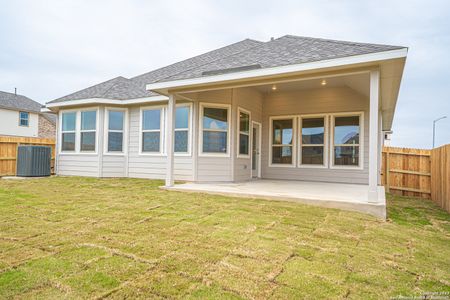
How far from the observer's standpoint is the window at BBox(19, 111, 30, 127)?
65.1ft

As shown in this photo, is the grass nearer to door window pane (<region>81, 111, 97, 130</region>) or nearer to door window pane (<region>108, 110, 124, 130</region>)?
door window pane (<region>108, 110, 124, 130</region>)

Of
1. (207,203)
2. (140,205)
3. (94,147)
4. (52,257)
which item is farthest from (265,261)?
(94,147)

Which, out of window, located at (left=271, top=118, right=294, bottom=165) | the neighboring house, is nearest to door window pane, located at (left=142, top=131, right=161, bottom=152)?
window, located at (left=271, top=118, right=294, bottom=165)

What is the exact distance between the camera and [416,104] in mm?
24438

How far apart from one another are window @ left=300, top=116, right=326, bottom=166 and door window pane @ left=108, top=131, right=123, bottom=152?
6242mm

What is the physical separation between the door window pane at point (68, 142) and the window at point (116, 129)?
1635 millimetres

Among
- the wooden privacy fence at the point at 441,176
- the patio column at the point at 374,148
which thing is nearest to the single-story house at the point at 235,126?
the patio column at the point at 374,148

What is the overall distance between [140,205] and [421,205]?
6398 millimetres

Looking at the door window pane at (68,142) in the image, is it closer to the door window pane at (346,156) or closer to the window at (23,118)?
the door window pane at (346,156)

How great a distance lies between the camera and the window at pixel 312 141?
8398 mm

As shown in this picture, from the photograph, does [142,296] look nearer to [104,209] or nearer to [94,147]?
[104,209]

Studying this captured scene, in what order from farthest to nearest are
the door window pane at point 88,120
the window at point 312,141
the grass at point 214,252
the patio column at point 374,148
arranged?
1. the door window pane at point 88,120
2. the window at point 312,141
3. the patio column at point 374,148
4. the grass at point 214,252

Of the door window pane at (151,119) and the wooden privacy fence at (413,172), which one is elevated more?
the door window pane at (151,119)

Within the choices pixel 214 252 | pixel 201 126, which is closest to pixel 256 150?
pixel 201 126
